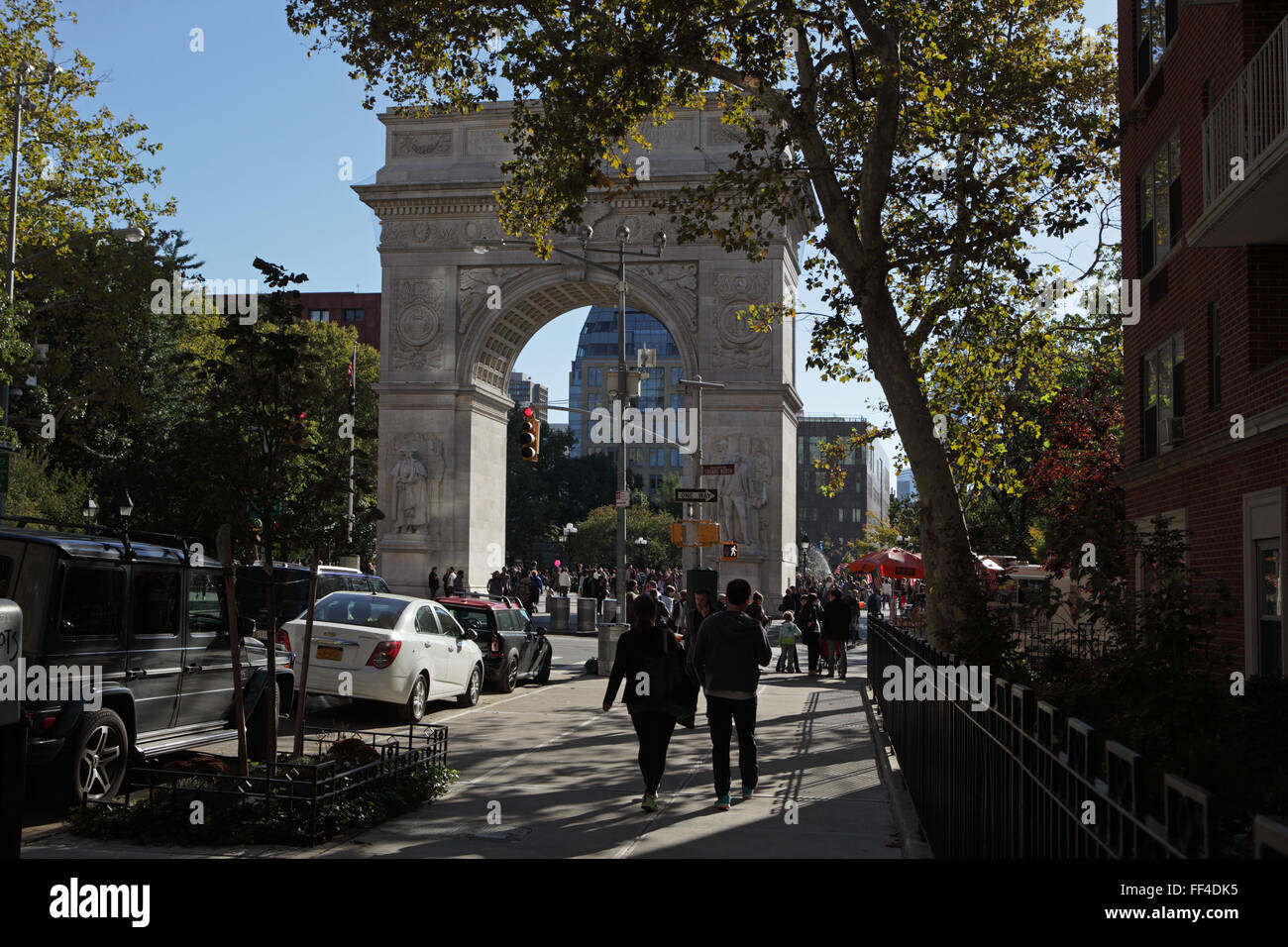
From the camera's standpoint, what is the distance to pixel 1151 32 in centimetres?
1969

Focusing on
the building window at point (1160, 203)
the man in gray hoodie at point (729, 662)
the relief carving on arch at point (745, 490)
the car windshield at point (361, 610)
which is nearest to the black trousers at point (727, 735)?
the man in gray hoodie at point (729, 662)

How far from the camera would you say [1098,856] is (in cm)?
363

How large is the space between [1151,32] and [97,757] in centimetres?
1847

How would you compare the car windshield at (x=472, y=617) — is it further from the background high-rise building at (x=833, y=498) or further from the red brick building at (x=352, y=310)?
the background high-rise building at (x=833, y=498)

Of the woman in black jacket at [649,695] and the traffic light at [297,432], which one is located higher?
the traffic light at [297,432]

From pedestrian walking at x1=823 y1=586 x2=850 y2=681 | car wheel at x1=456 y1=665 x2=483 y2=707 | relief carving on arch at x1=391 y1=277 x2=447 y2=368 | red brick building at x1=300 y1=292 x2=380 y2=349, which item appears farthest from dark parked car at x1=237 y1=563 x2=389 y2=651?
red brick building at x1=300 y1=292 x2=380 y2=349

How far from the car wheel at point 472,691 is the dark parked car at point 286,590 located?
2.73m

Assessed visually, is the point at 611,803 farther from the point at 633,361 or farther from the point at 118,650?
the point at 633,361

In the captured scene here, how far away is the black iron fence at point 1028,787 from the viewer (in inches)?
126

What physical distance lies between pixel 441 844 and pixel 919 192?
1107 cm

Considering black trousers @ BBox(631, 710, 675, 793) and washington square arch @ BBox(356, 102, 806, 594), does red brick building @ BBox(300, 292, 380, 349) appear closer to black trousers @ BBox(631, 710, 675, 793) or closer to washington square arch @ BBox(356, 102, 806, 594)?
washington square arch @ BBox(356, 102, 806, 594)

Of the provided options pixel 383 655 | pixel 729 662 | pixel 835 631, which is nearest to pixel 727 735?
pixel 729 662

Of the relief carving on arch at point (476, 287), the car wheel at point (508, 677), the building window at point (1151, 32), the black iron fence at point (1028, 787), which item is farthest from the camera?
the relief carving on arch at point (476, 287)
